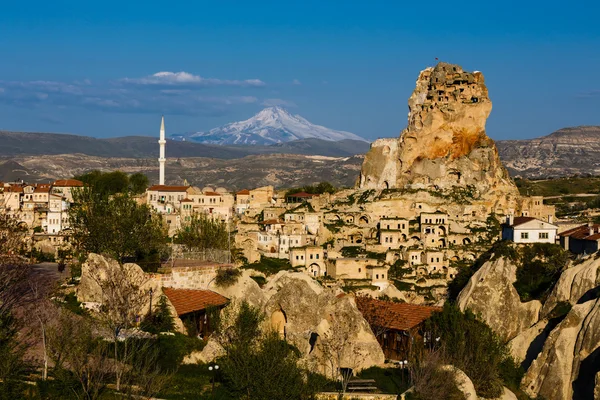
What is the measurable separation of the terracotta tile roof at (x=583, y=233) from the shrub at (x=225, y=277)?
32.5m

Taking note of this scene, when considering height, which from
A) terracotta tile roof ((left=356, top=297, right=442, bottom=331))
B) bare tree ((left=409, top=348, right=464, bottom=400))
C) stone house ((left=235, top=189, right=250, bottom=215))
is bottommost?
bare tree ((left=409, top=348, right=464, bottom=400))

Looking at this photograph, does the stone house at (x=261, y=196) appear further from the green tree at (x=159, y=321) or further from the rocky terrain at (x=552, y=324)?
the green tree at (x=159, y=321)

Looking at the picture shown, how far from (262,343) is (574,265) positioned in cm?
3170

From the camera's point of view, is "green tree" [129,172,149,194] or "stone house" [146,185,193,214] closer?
"stone house" [146,185,193,214]

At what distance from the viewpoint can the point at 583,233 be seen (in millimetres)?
65000

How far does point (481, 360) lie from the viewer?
3023cm

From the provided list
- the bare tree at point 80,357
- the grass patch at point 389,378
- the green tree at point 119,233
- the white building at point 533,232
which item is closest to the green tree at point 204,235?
the green tree at point 119,233

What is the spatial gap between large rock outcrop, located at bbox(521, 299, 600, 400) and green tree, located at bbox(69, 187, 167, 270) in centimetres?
1919

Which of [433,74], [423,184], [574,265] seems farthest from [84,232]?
[433,74]

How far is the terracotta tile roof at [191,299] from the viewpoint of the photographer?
33.8 metres

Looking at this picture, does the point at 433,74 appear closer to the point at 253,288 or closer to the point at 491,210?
the point at 491,210

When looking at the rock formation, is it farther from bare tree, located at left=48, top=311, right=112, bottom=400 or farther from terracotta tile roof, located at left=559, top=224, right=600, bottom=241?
bare tree, located at left=48, top=311, right=112, bottom=400

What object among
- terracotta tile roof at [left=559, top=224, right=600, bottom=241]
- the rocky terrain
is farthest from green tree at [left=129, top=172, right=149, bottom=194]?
the rocky terrain

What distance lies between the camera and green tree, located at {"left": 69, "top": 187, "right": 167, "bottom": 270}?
148 ft
